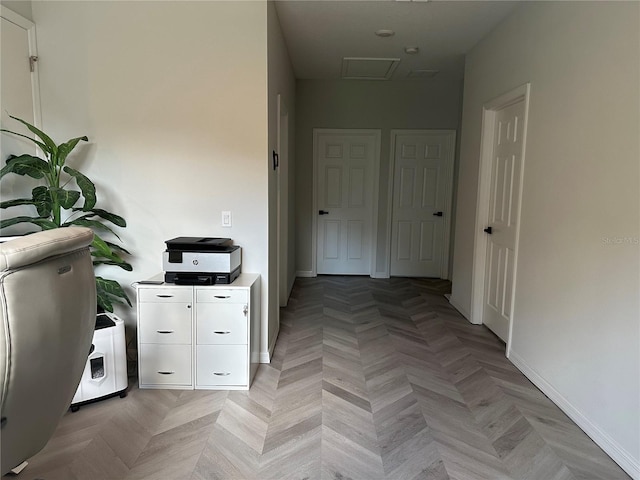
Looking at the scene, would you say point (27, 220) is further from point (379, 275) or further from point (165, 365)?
point (379, 275)

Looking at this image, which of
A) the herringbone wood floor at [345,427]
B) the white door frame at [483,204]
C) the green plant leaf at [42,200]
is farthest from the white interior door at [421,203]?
the green plant leaf at [42,200]

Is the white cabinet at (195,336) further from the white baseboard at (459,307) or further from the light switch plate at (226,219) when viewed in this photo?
the white baseboard at (459,307)

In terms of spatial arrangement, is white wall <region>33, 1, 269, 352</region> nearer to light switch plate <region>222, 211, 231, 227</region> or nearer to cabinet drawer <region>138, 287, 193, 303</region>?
light switch plate <region>222, 211, 231, 227</region>

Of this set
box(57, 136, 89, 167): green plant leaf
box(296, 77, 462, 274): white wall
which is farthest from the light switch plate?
box(296, 77, 462, 274): white wall

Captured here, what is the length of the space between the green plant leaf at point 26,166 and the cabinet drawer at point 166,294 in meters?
0.92

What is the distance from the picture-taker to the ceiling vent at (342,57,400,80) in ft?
13.9

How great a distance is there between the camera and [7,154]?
93.5 inches

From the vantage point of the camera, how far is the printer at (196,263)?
2.36 meters

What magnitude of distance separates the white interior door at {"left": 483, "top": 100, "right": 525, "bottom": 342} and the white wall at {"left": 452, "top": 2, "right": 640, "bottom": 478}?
0.70 feet

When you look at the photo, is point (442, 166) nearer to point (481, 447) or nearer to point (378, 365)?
point (378, 365)

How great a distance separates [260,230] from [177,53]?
128 cm

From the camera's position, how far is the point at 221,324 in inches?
93.1

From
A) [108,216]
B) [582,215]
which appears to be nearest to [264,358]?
[108,216]

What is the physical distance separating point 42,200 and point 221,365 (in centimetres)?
148
